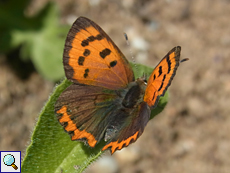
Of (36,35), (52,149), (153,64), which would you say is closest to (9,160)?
(52,149)

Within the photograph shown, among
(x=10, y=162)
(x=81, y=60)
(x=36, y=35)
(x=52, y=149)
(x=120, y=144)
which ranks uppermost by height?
(x=36, y=35)

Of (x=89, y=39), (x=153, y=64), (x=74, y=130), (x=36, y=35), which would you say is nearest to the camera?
(x=74, y=130)

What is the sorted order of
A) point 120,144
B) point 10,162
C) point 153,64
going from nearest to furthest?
1. point 120,144
2. point 10,162
3. point 153,64

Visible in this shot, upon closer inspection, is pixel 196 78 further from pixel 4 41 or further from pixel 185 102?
pixel 4 41

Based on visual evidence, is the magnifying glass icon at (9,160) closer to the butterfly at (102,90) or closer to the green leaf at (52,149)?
the green leaf at (52,149)

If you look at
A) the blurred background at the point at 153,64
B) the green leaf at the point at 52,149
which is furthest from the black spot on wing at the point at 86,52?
the blurred background at the point at 153,64

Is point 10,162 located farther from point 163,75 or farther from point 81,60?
point 163,75

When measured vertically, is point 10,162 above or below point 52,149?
above

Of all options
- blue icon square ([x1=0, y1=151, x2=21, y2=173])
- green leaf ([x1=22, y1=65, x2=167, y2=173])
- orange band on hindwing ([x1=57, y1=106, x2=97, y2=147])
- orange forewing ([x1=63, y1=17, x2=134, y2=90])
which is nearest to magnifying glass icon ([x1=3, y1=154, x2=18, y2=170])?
blue icon square ([x1=0, y1=151, x2=21, y2=173])
